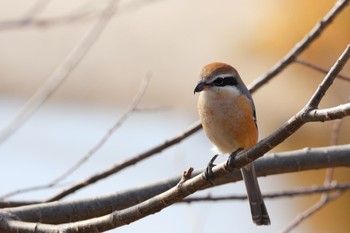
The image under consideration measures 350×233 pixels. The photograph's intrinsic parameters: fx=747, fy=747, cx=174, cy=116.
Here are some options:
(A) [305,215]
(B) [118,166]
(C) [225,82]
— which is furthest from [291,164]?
(B) [118,166]

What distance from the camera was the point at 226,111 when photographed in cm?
256

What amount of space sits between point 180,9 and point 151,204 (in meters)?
5.70

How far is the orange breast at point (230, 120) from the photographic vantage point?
8.34 feet

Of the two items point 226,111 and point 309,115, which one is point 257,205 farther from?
point 309,115

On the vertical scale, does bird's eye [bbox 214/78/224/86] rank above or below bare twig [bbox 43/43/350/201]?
above

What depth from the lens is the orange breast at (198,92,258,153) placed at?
8.34ft

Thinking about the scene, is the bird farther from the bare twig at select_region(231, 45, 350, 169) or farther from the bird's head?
the bare twig at select_region(231, 45, 350, 169)

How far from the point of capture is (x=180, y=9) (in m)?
7.39

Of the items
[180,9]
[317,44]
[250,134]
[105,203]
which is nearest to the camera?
[105,203]

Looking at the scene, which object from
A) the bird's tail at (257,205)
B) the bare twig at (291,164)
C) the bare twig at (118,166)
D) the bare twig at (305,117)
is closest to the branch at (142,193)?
the bare twig at (291,164)

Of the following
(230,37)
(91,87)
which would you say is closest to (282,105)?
(230,37)

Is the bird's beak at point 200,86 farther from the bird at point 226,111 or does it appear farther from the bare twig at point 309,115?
the bare twig at point 309,115

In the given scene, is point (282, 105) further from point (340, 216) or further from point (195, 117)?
point (340, 216)

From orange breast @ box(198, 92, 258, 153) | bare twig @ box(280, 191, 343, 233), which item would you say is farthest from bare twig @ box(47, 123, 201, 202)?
bare twig @ box(280, 191, 343, 233)
